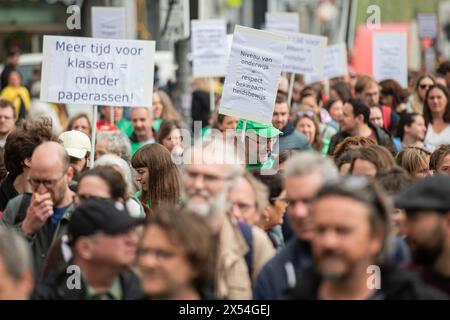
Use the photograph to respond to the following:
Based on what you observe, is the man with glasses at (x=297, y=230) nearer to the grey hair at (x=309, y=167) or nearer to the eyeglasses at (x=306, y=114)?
the grey hair at (x=309, y=167)

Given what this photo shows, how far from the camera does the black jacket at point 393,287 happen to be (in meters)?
5.97

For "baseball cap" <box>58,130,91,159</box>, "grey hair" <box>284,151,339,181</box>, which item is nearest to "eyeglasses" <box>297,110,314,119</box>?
"baseball cap" <box>58,130,91,159</box>

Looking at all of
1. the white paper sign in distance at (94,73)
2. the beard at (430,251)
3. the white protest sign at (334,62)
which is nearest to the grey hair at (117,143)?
the white paper sign in distance at (94,73)

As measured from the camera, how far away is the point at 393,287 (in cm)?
597

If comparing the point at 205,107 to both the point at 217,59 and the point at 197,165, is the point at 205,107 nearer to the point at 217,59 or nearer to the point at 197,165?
the point at 217,59

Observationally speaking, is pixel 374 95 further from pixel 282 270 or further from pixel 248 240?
pixel 282 270

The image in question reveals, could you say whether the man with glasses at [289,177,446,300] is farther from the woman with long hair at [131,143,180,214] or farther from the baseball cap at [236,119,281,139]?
the baseball cap at [236,119,281,139]

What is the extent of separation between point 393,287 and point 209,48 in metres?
13.9

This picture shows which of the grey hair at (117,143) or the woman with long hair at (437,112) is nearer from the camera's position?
the grey hair at (117,143)

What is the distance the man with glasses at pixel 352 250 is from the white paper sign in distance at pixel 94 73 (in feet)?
21.4

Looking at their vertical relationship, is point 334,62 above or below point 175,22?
below

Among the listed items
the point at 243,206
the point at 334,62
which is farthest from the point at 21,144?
the point at 334,62

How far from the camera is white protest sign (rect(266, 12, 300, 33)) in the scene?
20.4m

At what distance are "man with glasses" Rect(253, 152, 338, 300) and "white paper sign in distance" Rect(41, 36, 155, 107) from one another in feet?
Result: 19.0
